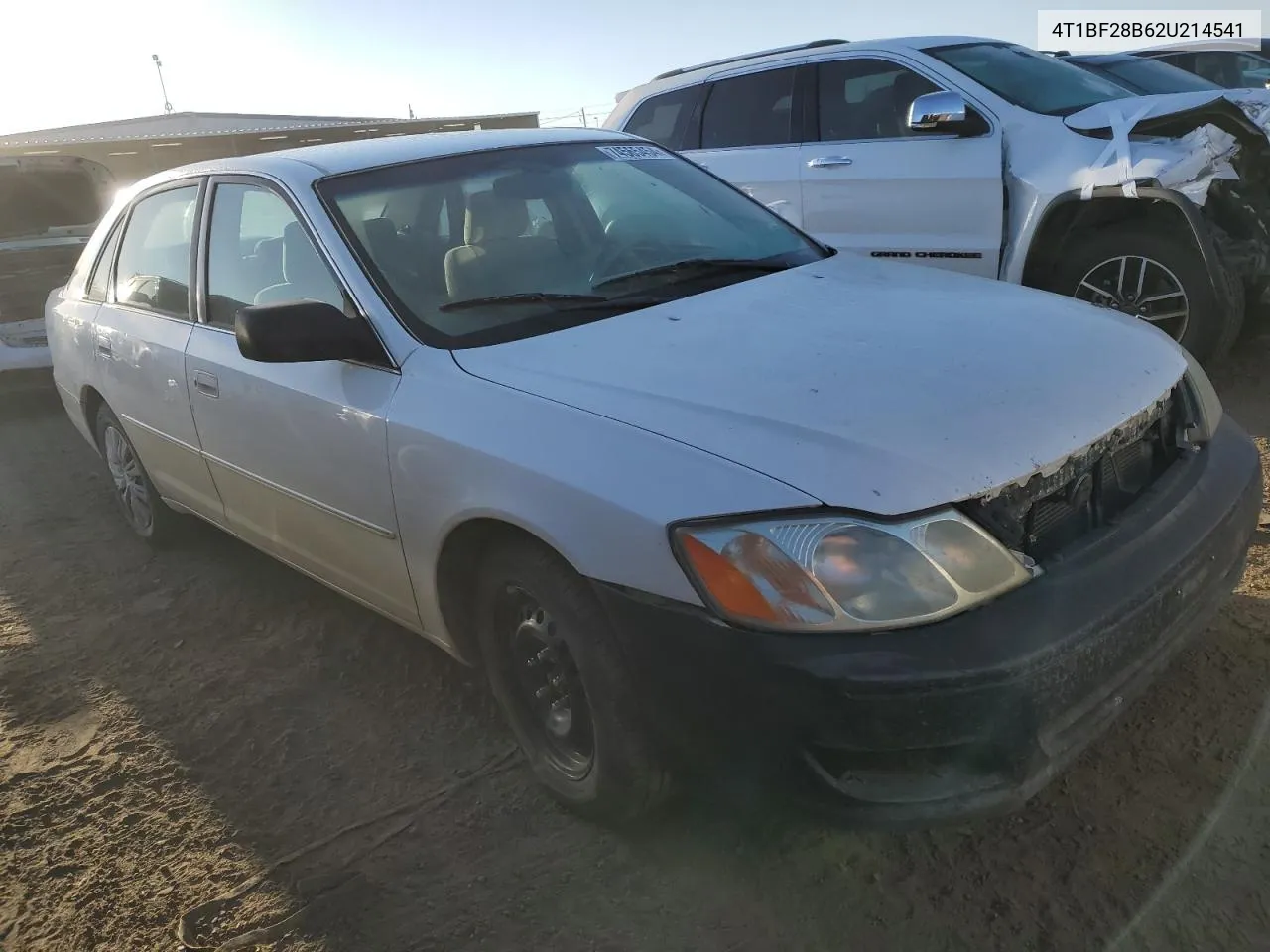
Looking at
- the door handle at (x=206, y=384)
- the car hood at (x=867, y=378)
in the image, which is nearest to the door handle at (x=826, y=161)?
the car hood at (x=867, y=378)

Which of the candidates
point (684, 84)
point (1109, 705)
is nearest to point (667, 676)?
point (1109, 705)

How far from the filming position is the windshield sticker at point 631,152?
364 centimetres

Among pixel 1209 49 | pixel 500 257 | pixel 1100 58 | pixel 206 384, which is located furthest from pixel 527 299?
pixel 1209 49

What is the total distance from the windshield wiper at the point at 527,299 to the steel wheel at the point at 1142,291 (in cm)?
324

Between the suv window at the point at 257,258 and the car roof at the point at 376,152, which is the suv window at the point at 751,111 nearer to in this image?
the car roof at the point at 376,152

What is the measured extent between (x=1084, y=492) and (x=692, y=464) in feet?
2.95

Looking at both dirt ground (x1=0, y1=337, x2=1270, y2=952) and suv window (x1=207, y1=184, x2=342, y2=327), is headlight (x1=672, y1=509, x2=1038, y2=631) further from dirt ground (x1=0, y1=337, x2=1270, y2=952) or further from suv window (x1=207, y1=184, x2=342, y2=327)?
suv window (x1=207, y1=184, x2=342, y2=327)

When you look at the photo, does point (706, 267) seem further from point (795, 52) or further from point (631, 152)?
point (795, 52)

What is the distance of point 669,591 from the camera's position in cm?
200

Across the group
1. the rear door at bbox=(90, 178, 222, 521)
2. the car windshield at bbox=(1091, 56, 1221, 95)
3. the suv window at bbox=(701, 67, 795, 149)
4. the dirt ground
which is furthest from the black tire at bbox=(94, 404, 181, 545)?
the car windshield at bbox=(1091, 56, 1221, 95)

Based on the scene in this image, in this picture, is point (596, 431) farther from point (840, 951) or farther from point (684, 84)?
point (684, 84)

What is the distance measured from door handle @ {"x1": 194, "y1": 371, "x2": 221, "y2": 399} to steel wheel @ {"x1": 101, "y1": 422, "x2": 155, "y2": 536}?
3.94 feet

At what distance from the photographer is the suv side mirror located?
200 inches

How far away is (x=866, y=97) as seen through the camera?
5.87m
